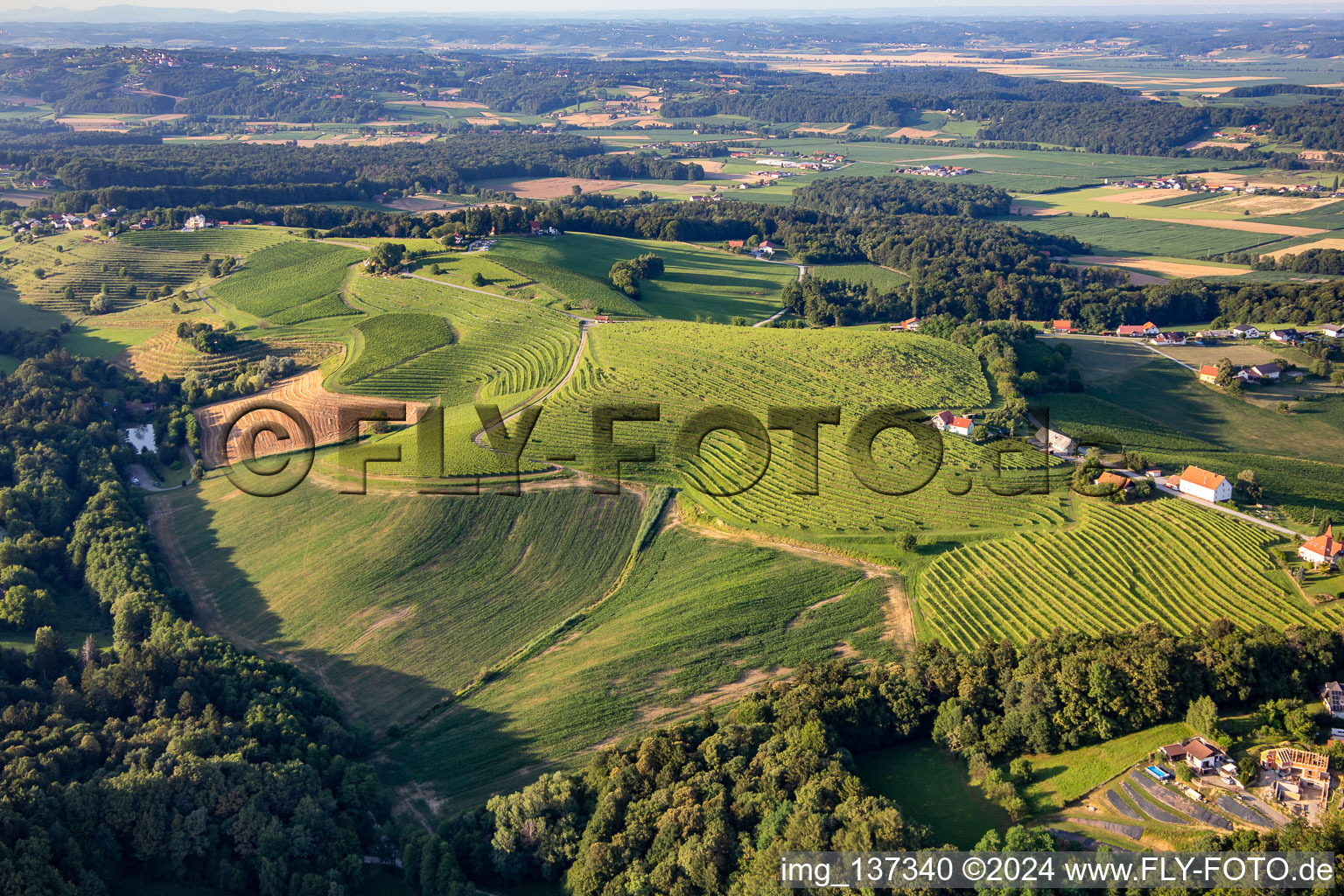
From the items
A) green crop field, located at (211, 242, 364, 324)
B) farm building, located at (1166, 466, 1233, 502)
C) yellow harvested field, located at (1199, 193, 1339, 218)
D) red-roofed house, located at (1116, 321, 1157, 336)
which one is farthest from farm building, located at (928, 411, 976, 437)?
yellow harvested field, located at (1199, 193, 1339, 218)

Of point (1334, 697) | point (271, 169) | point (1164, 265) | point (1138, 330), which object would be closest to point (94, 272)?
point (271, 169)

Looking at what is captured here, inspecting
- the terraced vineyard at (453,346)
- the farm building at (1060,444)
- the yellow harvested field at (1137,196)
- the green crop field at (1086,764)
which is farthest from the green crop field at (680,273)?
the yellow harvested field at (1137,196)

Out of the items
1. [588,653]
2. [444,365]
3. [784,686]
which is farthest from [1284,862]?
[444,365]

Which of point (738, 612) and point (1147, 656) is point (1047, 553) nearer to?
point (1147, 656)

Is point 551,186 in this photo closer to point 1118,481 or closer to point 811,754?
point 1118,481

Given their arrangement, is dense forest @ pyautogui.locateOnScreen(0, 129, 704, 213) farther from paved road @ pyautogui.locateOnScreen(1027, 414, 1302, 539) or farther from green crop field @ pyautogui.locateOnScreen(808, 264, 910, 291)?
paved road @ pyautogui.locateOnScreen(1027, 414, 1302, 539)
